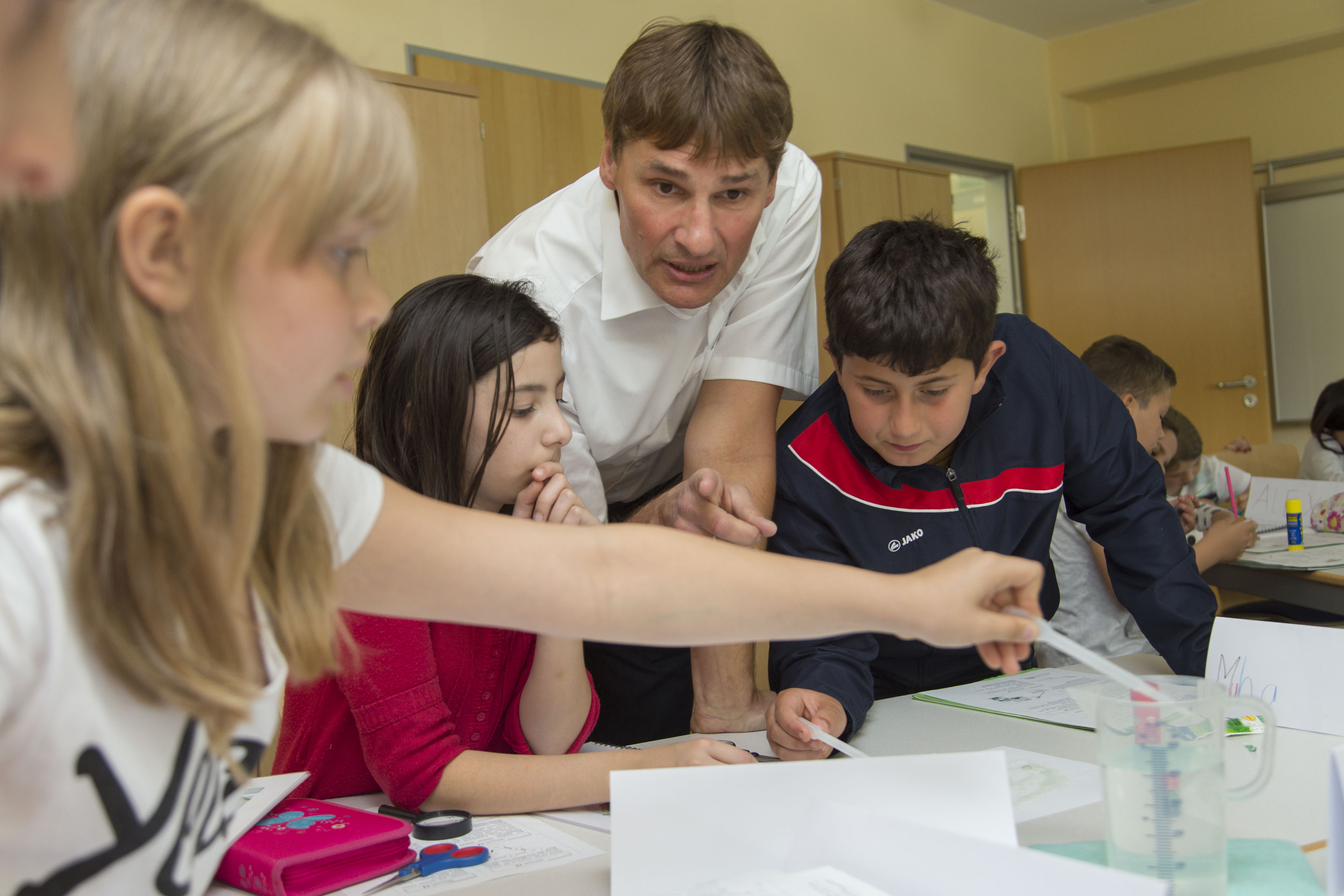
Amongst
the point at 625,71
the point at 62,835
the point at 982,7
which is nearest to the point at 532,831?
the point at 62,835

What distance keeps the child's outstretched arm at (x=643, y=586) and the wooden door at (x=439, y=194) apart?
200 cm

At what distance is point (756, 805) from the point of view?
0.88 metres

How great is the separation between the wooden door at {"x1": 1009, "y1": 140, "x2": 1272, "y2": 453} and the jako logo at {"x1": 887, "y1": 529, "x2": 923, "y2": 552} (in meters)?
4.56

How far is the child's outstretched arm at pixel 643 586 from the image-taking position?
801 millimetres

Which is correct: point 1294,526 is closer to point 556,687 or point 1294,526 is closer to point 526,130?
point 556,687

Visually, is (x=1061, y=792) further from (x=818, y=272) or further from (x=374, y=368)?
(x=818, y=272)

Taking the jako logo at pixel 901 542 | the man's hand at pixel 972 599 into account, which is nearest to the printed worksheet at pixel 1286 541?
the jako logo at pixel 901 542

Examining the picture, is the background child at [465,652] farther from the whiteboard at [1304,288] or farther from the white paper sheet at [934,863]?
the whiteboard at [1304,288]

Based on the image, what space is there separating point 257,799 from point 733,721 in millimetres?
626

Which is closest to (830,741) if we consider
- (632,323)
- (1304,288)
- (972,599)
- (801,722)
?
(801,722)

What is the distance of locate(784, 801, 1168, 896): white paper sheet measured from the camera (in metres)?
0.66

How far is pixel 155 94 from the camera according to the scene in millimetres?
543

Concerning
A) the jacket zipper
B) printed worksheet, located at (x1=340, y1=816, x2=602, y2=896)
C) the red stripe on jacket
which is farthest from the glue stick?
printed worksheet, located at (x1=340, y1=816, x2=602, y2=896)

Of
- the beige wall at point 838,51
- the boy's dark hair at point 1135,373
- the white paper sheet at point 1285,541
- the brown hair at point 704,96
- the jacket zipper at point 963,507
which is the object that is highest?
the beige wall at point 838,51
